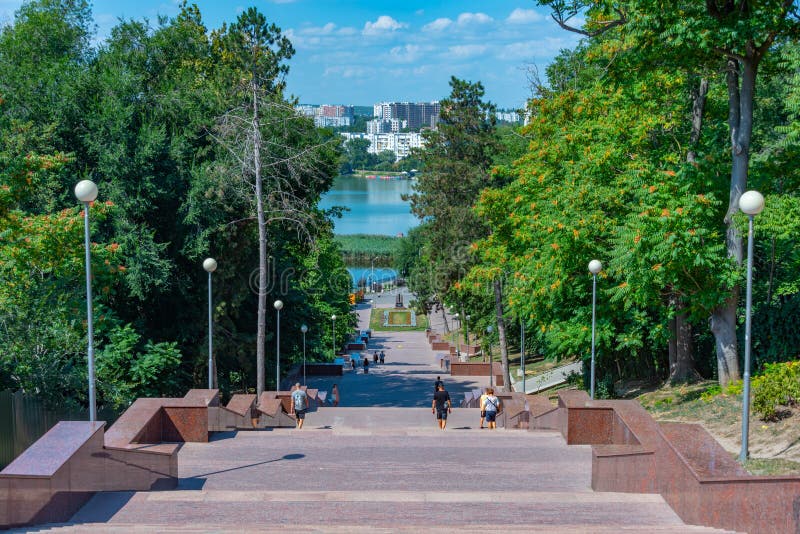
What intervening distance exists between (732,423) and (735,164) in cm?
595

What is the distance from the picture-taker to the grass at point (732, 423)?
A: 10.9m

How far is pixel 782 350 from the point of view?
65.9ft

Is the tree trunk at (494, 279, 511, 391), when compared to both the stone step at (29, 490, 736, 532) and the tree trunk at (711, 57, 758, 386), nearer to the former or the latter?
the tree trunk at (711, 57, 758, 386)

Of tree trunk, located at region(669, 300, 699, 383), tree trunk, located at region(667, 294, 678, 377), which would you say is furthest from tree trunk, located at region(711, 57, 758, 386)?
tree trunk, located at region(667, 294, 678, 377)

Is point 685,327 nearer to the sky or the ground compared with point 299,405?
nearer to the sky

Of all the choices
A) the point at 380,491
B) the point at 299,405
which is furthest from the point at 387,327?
the point at 380,491

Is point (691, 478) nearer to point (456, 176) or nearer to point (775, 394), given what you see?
point (775, 394)

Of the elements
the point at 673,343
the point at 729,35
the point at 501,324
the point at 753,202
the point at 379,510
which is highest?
the point at 729,35

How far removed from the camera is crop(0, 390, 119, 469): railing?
15406 millimetres

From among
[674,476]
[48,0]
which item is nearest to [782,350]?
[674,476]

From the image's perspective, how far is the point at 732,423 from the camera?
14.7m

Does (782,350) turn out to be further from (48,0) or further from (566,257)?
(48,0)

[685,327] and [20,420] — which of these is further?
[685,327]

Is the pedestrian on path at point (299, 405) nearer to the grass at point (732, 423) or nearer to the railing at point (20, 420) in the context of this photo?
the railing at point (20, 420)
